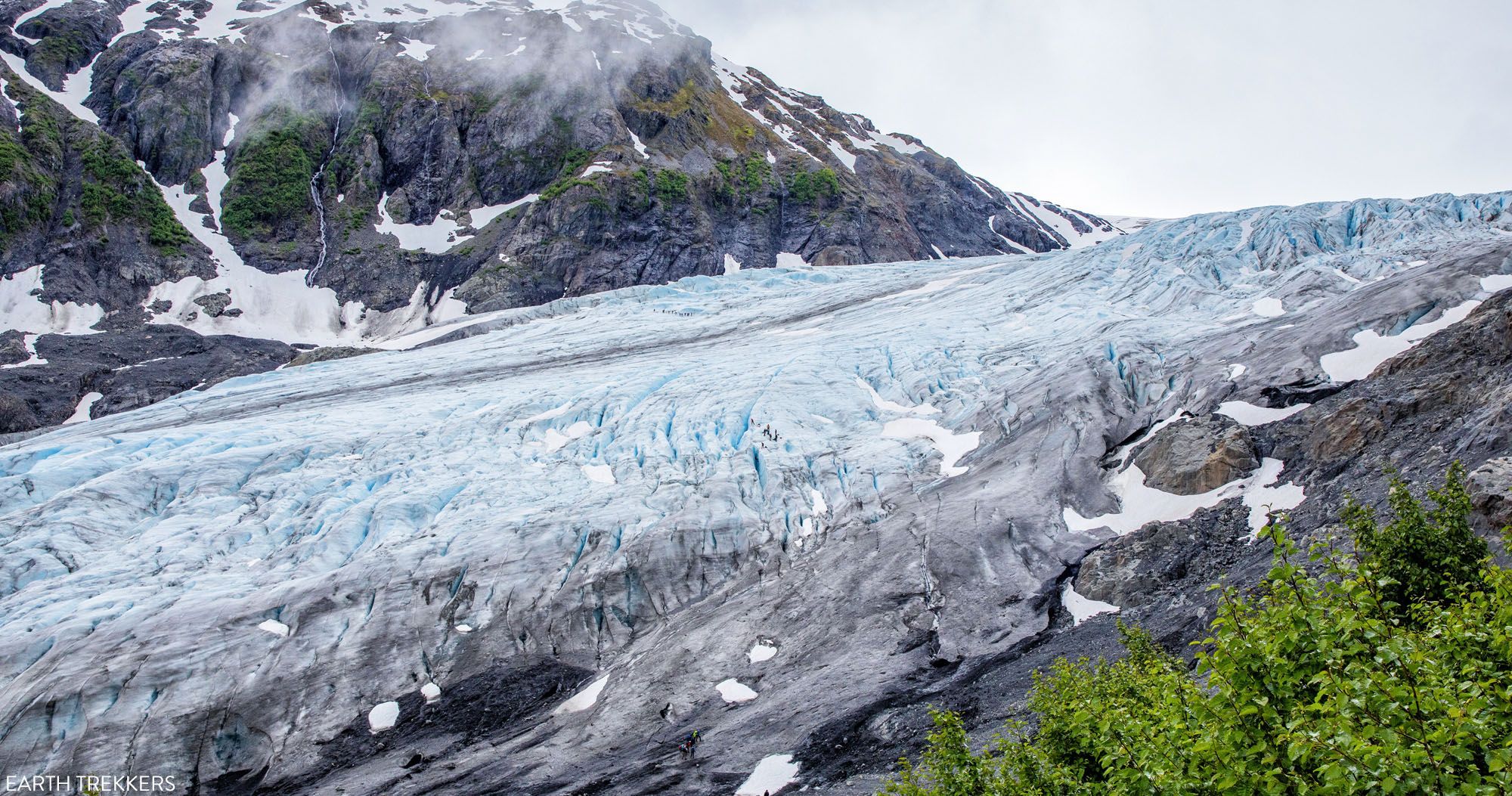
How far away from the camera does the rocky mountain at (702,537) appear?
65.3ft

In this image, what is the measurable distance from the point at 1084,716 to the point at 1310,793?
1632mm

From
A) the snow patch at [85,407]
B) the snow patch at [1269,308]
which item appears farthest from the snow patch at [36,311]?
the snow patch at [1269,308]

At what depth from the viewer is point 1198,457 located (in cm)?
2495

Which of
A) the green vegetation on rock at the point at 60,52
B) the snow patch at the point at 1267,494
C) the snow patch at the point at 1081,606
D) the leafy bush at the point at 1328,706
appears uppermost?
the green vegetation on rock at the point at 60,52

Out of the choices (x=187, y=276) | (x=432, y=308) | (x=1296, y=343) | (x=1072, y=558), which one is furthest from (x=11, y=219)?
(x=1296, y=343)

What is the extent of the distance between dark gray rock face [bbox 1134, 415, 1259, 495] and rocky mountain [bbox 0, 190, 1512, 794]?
0.10 meters

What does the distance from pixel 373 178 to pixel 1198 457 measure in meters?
87.7

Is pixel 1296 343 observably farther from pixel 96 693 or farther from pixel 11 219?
pixel 11 219

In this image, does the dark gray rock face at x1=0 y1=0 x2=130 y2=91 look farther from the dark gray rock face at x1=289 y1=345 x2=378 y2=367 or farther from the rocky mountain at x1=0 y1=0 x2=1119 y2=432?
the dark gray rock face at x1=289 y1=345 x2=378 y2=367

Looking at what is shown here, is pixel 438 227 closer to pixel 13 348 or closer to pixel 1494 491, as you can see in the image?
pixel 13 348

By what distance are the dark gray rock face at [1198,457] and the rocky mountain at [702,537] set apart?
3.8 inches

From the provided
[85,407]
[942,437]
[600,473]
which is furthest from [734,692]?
[85,407]

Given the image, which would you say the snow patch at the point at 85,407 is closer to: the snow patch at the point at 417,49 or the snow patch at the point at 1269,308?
the snow patch at the point at 417,49

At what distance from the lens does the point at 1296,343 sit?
96.7 feet
